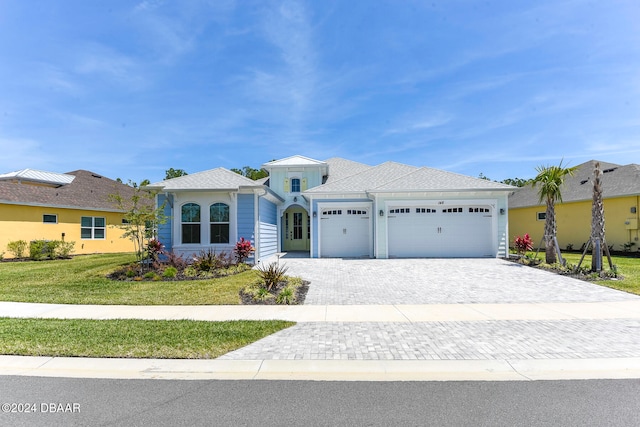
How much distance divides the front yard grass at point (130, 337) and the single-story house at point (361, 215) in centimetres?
842

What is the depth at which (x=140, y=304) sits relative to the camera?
8.45 m

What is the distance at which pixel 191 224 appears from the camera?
15.2 m

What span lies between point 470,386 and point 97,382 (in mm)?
4607

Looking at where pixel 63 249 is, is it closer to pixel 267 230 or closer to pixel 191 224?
pixel 191 224

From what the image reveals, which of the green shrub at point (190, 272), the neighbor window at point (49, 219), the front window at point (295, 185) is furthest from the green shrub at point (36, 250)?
the front window at point (295, 185)

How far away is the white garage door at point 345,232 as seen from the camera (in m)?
17.7

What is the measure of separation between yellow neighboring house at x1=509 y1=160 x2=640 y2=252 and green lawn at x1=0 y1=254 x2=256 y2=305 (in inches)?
823

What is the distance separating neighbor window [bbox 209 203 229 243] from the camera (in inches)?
598

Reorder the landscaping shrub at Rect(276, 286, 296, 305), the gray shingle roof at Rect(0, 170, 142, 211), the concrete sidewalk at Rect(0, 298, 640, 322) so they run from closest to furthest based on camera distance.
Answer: the concrete sidewalk at Rect(0, 298, 640, 322) < the landscaping shrub at Rect(276, 286, 296, 305) < the gray shingle roof at Rect(0, 170, 142, 211)

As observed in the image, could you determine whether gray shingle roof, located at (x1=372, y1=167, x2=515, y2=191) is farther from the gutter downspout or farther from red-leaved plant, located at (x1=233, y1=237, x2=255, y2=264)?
red-leaved plant, located at (x1=233, y1=237, x2=255, y2=264)

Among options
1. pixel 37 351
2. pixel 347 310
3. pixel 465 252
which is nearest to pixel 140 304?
pixel 37 351

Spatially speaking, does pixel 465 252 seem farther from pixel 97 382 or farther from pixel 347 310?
pixel 97 382

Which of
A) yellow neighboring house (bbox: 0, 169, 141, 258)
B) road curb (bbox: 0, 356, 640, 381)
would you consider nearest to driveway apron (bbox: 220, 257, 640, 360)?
road curb (bbox: 0, 356, 640, 381)

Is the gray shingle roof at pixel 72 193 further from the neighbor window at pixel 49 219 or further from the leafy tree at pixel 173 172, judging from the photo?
the leafy tree at pixel 173 172
